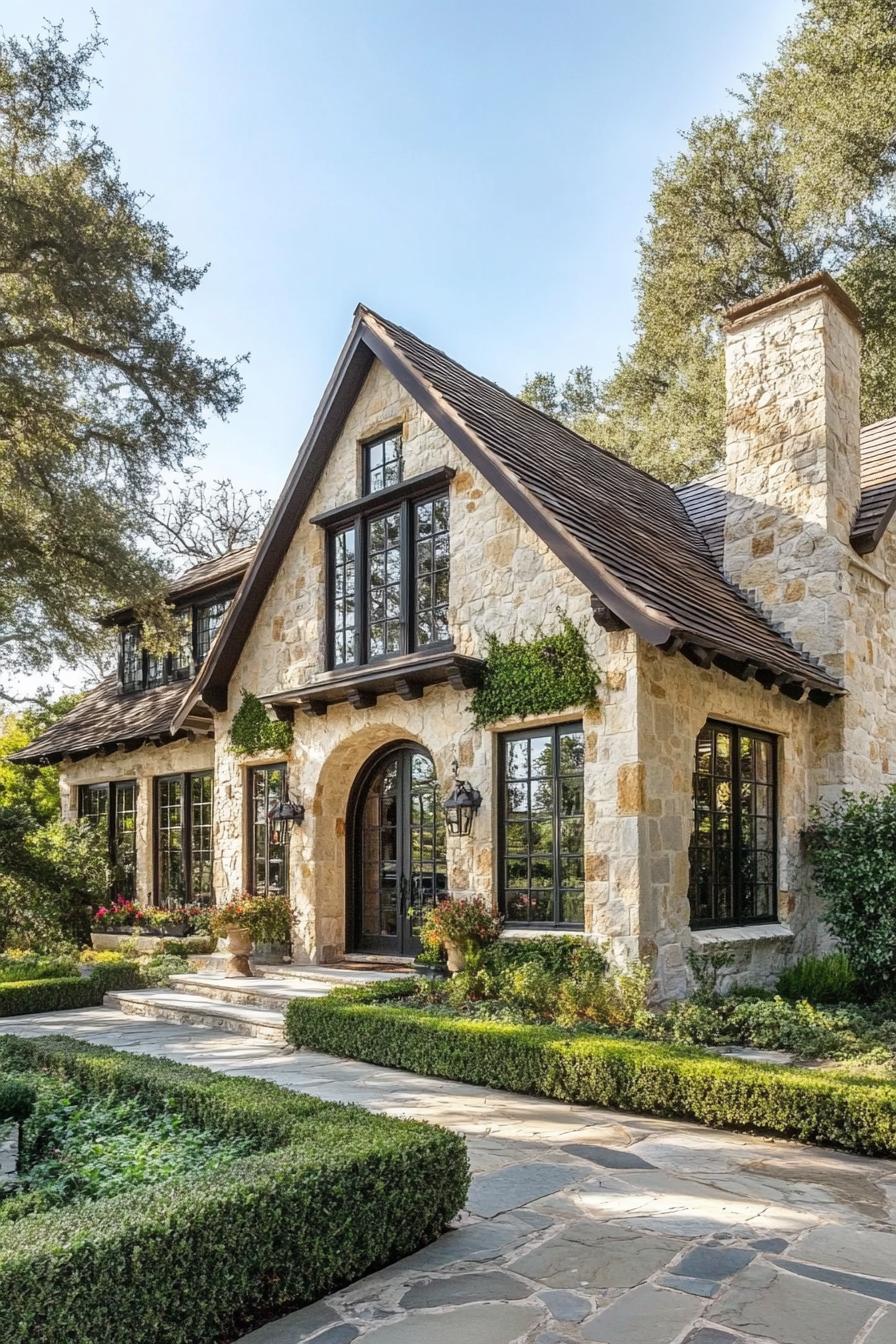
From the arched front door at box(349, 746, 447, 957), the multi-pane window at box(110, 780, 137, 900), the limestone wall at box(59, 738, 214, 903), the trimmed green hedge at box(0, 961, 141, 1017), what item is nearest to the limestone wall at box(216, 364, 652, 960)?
the arched front door at box(349, 746, 447, 957)

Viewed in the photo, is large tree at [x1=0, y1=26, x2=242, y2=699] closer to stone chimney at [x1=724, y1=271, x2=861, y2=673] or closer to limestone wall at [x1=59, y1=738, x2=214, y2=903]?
limestone wall at [x1=59, y1=738, x2=214, y2=903]

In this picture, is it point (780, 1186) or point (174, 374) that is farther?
point (174, 374)

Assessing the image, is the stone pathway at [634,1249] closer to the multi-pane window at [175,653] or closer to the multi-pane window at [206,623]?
the multi-pane window at [206,623]

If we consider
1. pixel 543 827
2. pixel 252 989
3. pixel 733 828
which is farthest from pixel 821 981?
pixel 252 989

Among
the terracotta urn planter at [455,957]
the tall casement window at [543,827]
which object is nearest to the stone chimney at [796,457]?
the tall casement window at [543,827]

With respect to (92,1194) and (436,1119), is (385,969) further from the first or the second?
(92,1194)

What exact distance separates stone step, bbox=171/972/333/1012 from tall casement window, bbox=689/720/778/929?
3964 millimetres

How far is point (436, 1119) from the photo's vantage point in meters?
6.43

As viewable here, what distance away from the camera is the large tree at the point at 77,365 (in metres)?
12.8

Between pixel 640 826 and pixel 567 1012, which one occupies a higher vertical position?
pixel 640 826

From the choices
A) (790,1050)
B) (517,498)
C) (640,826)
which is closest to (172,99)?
(517,498)

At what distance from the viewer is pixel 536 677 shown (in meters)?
9.66

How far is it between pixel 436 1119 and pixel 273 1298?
2.63 m

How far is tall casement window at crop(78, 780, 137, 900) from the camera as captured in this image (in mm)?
16628
